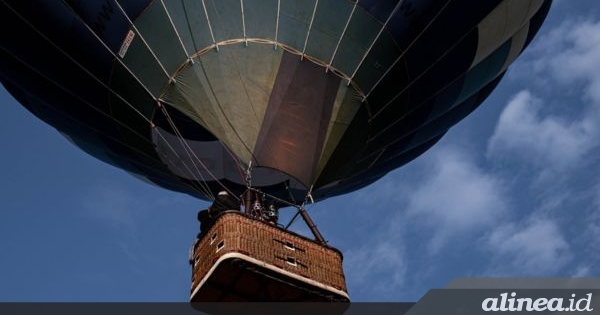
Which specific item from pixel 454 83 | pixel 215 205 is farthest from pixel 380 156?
pixel 215 205

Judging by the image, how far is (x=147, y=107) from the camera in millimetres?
9445

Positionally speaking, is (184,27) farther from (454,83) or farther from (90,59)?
(454,83)

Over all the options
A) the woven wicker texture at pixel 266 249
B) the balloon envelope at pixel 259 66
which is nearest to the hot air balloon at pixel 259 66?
the balloon envelope at pixel 259 66

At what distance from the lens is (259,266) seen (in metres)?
7.50

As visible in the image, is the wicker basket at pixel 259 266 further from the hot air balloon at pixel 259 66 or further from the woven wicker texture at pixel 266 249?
the hot air balloon at pixel 259 66

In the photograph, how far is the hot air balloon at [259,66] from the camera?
9203mm

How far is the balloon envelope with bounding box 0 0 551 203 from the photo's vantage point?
9.20 m

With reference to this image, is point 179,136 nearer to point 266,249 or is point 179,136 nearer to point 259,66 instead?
point 259,66

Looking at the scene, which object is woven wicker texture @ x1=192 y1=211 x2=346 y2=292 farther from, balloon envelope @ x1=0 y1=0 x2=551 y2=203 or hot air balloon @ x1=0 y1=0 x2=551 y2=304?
balloon envelope @ x1=0 y1=0 x2=551 y2=203

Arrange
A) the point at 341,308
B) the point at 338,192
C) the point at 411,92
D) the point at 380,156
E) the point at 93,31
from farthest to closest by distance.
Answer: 1. the point at 338,192
2. the point at 380,156
3. the point at 411,92
4. the point at 93,31
5. the point at 341,308

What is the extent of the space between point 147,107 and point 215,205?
165cm

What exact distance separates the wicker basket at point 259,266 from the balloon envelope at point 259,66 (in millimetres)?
1512

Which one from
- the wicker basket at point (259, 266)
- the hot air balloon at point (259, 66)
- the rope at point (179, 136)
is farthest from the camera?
the rope at point (179, 136)

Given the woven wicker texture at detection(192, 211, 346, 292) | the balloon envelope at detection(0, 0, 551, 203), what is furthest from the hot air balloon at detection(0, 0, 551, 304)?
the woven wicker texture at detection(192, 211, 346, 292)
